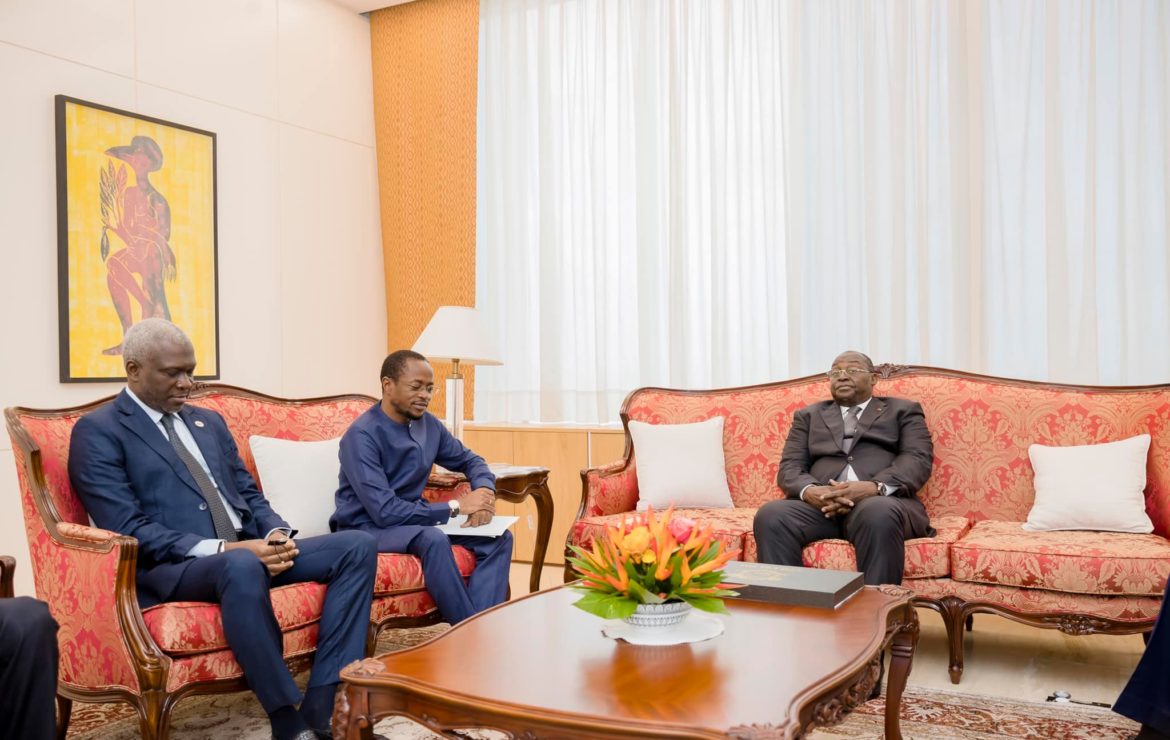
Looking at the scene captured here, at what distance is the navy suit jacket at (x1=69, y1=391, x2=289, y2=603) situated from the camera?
8.89ft

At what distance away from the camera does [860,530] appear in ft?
11.4

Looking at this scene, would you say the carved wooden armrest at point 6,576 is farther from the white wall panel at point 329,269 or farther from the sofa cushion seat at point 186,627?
the white wall panel at point 329,269

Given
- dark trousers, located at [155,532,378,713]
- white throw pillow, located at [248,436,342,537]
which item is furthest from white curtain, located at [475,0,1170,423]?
dark trousers, located at [155,532,378,713]

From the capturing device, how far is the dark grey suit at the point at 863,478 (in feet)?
11.3

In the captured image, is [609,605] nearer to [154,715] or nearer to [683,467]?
[154,715]

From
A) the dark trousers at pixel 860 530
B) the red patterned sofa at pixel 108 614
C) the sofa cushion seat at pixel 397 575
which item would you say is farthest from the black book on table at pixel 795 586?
the red patterned sofa at pixel 108 614

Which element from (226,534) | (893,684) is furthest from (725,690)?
(226,534)

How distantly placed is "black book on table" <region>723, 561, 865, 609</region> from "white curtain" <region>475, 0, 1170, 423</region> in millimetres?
2365

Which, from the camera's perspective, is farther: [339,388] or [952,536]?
[339,388]

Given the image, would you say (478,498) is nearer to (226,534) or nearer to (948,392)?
Answer: (226,534)

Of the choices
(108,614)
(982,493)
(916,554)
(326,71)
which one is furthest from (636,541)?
(326,71)

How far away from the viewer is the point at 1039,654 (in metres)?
3.71

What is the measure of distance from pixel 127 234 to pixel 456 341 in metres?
1.76

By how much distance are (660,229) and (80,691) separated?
3.77 metres
